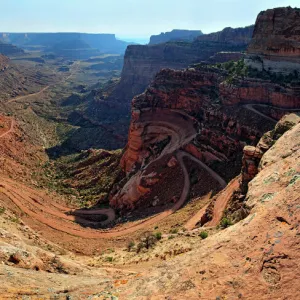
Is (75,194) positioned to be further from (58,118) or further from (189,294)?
(58,118)

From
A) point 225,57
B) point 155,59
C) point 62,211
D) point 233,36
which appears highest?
point 233,36

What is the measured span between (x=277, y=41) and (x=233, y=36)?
10930 cm

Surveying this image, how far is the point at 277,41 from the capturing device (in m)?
58.6

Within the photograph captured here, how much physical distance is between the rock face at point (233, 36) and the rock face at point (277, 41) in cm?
9315

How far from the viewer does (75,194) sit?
208 ft

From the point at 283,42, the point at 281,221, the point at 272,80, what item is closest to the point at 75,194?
the point at 272,80

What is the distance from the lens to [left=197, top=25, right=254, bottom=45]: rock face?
152337 millimetres

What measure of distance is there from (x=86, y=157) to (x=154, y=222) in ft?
141

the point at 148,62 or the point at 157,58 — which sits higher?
the point at 157,58

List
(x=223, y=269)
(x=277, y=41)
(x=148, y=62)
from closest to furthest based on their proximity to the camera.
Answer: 1. (x=223, y=269)
2. (x=277, y=41)
3. (x=148, y=62)

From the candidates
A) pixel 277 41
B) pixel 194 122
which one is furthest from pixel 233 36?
pixel 194 122

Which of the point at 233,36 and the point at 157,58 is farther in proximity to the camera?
the point at 157,58

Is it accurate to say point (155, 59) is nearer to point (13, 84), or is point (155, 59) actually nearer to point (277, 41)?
point (13, 84)

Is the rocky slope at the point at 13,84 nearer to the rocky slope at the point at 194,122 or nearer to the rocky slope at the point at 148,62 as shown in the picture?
the rocky slope at the point at 148,62
